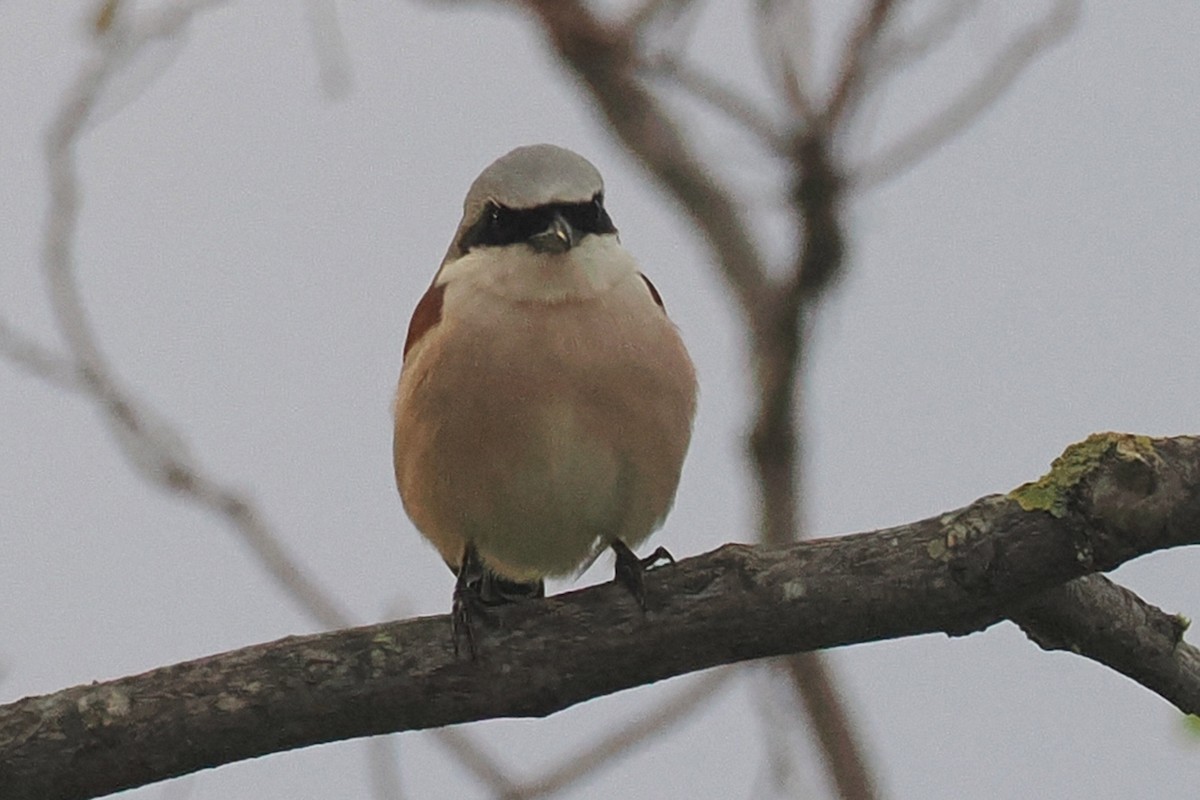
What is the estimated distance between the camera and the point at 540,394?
333 centimetres

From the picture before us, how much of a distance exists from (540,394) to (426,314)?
1.51 ft

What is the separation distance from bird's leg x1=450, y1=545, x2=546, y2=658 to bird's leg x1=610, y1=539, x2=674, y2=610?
0.58 ft

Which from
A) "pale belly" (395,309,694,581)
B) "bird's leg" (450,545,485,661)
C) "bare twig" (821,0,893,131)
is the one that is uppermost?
"bare twig" (821,0,893,131)

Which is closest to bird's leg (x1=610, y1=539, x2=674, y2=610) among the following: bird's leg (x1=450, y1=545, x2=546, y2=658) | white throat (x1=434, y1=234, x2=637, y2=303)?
bird's leg (x1=450, y1=545, x2=546, y2=658)

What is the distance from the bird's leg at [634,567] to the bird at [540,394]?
0.04ft

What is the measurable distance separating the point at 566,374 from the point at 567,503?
260mm

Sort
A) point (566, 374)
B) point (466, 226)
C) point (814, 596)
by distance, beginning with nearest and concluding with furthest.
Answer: point (814, 596)
point (566, 374)
point (466, 226)

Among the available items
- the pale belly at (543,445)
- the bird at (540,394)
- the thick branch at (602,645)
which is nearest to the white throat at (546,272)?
the bird at (540,394)

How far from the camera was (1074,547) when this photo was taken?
2.51 meters

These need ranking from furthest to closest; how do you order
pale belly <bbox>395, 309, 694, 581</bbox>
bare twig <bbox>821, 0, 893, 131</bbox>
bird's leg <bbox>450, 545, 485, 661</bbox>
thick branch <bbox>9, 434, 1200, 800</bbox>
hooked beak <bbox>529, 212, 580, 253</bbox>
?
bare twig <bbox>821, 0, 893, 131</bbox> < hooked beak <bbox>529, 212, 580, 253</bbox> < pale belly <bbox>395, 309, 694, 581</bbox> < bird's leg <bbox>450, 545, 485, 661</bbox> < thick branch <bbox>9, 434, 1200, 800</bbox>

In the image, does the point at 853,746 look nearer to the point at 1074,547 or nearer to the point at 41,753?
the point at 1074,547

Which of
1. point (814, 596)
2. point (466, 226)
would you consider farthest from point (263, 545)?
point (814, 596)

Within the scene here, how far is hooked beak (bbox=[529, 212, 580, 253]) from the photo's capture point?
11.5 feet

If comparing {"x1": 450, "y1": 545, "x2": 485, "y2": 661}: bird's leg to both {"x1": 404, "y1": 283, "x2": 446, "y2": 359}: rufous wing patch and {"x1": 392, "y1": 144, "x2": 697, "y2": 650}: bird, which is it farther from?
{"x1": 404, "y1": 283, "x2": 446, "y2": 359}: rufous wing patch
